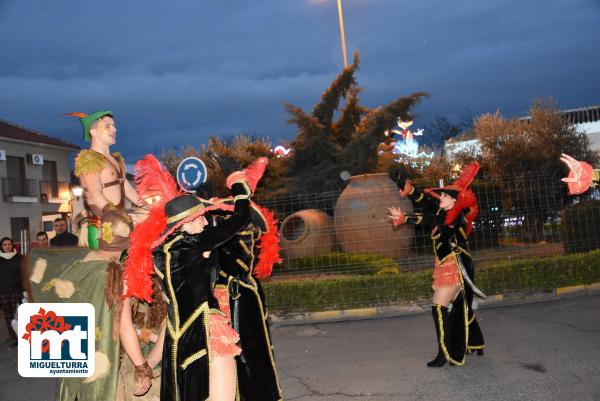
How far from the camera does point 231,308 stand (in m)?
4.57

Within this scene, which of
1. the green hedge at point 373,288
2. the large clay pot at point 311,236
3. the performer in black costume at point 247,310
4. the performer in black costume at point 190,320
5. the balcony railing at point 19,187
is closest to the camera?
the performer in black costume at point 190,320

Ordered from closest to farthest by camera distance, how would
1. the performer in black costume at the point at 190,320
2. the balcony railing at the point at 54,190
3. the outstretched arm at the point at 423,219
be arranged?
1. the performer in black costume at the point at 190,320
2. the outstretched arm at the point at 423,219
3. the balcony railing at the point at 54,190

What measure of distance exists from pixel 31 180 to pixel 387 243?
25.1 m

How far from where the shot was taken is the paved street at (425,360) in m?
5.90

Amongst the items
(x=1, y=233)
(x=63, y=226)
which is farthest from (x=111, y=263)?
(x=1, y=233)

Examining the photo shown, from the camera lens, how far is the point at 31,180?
3262 cm

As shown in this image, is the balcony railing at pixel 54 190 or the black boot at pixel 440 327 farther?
the balcony railing at pixel 54 190

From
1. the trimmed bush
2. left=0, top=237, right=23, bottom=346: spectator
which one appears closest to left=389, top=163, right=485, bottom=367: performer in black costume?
left=0, top=237, right=23, bottom=346: spectator

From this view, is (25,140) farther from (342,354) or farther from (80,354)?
(80,354)

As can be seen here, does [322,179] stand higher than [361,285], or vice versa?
[322,179]

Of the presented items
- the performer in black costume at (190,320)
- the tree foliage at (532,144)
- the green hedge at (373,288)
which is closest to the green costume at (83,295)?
the performer in black costume at (190,320)

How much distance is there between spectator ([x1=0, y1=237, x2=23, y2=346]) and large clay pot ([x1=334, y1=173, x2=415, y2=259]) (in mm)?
5894

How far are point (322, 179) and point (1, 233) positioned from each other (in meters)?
18.5

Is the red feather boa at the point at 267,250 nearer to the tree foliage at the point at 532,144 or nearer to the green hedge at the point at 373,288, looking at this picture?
the green hedge at the point at 373,288
